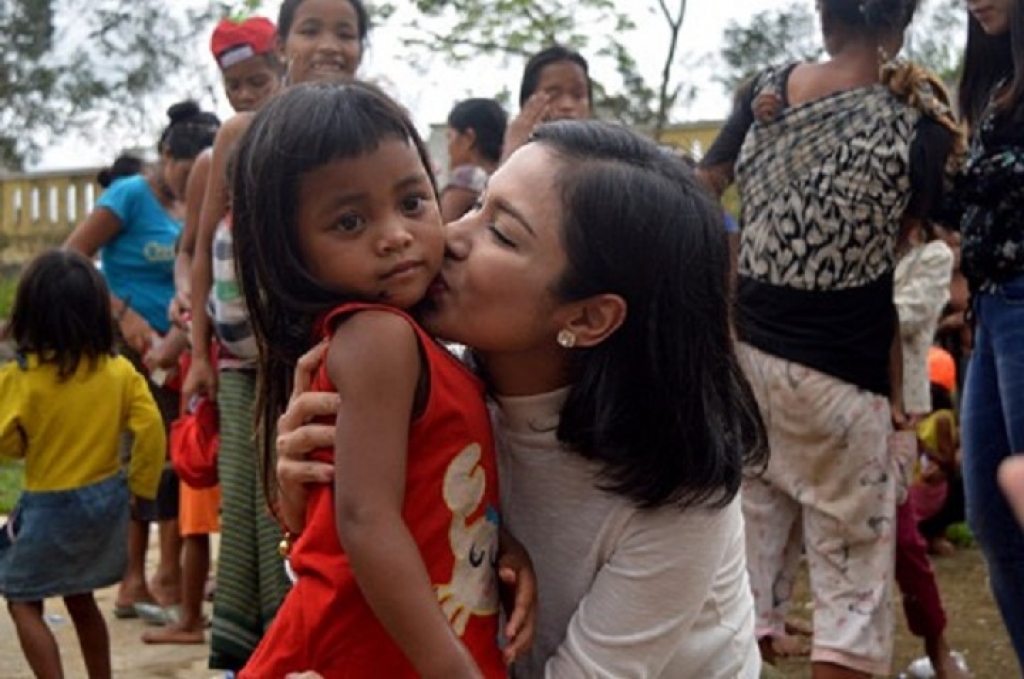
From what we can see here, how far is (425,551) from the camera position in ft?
6.74

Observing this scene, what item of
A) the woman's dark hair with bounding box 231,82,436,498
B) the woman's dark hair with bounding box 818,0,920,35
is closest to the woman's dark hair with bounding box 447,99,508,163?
the woman's dark hair with bounding box 818,0,920,35

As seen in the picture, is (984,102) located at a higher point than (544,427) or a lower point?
higher

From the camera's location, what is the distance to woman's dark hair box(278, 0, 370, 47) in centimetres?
426

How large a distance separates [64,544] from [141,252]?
1.84 metres

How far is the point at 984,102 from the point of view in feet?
12.6

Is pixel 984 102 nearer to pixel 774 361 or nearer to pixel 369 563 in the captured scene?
pixel 774 361

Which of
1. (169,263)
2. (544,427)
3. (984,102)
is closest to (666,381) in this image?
(544,427)

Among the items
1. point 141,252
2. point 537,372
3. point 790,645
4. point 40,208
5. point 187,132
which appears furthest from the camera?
point 40,208

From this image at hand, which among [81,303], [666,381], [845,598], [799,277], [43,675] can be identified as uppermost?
[666,381]

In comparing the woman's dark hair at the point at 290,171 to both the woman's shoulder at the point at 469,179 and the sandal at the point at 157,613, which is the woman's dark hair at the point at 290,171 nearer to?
the woman's shoulder at the point at 469,179

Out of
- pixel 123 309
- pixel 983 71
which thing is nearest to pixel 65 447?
pixel 123 309

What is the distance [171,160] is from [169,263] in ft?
1.35

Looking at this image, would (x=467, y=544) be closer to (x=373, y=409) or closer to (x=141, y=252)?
(x=373, y=409)

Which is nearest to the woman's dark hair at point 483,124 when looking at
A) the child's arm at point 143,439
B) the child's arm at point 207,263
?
the child's arm at point 143,439
